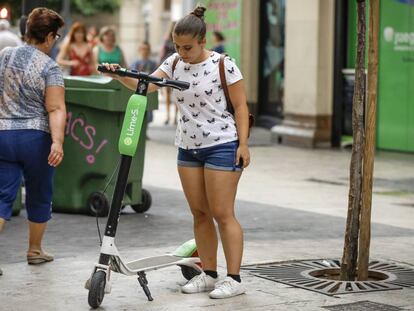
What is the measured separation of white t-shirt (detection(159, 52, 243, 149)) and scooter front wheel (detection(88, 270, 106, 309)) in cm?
95

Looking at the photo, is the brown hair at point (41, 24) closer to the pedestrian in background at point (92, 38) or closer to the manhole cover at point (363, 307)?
the manhole cover at point (363, 307)

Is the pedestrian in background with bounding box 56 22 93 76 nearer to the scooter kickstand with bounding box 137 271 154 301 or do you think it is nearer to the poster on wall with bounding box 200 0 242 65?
the poster on wall with bounding box 200 0 242 65

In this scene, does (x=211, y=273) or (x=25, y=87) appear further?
(x=25, y=87)

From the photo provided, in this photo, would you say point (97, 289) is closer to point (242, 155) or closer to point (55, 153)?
point (242, 155)

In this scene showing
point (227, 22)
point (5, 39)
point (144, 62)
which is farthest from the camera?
point (227, 22)

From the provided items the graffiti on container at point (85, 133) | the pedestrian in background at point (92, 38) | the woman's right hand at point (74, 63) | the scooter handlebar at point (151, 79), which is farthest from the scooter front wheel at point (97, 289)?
the pedestrian in background at point (92, 38)

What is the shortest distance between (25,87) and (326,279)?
7.56 ft

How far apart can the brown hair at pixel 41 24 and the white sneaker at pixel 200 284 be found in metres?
1.94

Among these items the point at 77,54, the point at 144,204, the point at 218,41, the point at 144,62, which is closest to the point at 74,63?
the point at 77,54

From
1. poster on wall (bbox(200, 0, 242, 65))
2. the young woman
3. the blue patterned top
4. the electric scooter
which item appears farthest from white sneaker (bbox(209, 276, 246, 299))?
poster on wall (bbox(200, 0, 242, 65))

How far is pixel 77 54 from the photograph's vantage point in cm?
1700

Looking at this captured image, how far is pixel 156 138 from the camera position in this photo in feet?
62.8

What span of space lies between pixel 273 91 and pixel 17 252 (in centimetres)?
1256

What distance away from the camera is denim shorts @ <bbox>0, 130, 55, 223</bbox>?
24.8 ft
